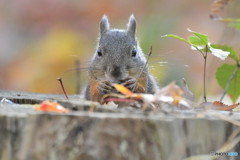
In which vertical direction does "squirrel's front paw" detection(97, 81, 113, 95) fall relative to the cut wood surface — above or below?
below

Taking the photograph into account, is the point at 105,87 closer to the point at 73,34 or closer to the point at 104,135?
the point at 104,135

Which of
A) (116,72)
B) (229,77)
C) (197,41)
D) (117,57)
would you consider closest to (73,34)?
(117,57)

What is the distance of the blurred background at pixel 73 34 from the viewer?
207 inches

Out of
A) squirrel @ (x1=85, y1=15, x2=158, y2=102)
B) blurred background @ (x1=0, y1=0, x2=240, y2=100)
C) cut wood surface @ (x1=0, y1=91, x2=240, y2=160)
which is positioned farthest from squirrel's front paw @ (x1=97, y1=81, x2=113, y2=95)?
blurred background @ (x1=0, y1=0, x2=240, y2=100)

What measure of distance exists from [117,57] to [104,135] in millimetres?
1331

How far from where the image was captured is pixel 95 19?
6.17m

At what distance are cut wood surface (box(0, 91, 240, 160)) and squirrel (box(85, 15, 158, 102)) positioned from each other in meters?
1.00

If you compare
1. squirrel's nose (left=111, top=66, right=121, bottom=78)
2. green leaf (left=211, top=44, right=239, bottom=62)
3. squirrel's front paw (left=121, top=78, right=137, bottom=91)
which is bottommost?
squirrel's front paw (left=121, top=78, right=137, bottom=91)

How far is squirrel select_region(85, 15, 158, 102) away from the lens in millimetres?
2689

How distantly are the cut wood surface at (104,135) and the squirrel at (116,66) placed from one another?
39.3 inches

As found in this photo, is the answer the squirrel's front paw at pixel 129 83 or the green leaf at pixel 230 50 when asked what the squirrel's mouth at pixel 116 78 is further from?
the green leaf at pixel 230 50

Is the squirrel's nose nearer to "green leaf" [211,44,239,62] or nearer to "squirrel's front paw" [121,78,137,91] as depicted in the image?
"squirrel's front paw" [121,78,137,91]

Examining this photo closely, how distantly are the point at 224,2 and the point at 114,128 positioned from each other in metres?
1.48

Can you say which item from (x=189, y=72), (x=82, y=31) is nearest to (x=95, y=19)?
(x=82, y=31)
